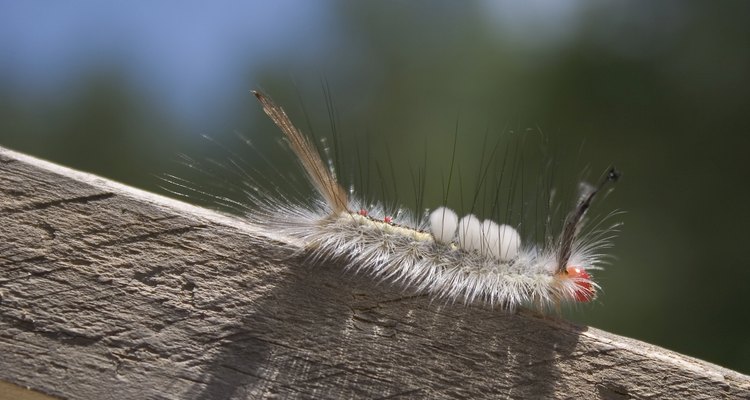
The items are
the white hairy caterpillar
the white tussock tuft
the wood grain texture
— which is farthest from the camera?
the white tussock tuft

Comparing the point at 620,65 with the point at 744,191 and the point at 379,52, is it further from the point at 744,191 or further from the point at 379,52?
the point at 379,52

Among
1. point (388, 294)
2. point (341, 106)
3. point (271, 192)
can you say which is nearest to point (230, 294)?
point (388, 294)

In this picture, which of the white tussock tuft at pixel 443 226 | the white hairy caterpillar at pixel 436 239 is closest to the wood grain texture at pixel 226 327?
the white hairy caterpillar at pixel 436 239

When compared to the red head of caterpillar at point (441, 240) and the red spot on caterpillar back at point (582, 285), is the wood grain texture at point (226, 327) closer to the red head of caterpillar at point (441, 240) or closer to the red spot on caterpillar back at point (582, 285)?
the red head of caterpillar at point (441, 240)

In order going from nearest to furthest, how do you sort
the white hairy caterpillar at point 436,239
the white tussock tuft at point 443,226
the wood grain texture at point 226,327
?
the wood grain texture at point 226,327
the white hairy caterpillar at point 436,239
the white tussock tuft at point 443,226

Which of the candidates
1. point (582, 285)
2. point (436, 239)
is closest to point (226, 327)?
point (436, 239)

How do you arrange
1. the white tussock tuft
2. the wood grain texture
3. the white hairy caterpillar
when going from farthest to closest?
the white tussock tuft → the white hairy caterpillar → the wood grain texture

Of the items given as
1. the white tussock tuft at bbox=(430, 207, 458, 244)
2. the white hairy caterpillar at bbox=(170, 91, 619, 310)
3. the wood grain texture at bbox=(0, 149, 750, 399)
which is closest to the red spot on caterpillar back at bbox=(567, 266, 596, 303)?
the white hairy caterpillar at bbox=(170, 91, 619, 310)

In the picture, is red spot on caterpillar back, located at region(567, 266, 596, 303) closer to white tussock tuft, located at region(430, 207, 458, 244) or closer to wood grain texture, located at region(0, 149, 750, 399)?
white tussock tuft, located at region(430, 207, 458, 244)

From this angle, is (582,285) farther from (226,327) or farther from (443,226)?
(226,327)
